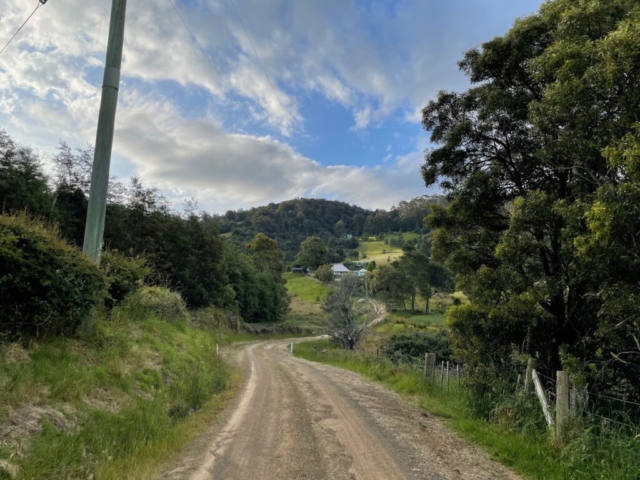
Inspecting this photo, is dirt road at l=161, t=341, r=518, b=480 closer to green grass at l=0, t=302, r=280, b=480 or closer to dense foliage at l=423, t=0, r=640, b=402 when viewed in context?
green grass at l=0, t=302, r=280, b=480

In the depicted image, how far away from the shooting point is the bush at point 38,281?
5953 millimetres

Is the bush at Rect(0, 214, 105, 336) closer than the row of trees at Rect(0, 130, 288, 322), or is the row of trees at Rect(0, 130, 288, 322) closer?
the bush at Rect(0, 214, 105, 336)

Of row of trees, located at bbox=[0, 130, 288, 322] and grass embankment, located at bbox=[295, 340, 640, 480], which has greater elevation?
row of trees, located at bbox=[0, 130, 288, 322]

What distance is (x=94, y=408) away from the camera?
240 inches

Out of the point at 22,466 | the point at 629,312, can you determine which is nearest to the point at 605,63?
the point at 629,312

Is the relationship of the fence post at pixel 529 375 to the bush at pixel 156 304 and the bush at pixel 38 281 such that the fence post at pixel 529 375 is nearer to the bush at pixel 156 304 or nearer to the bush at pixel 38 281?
the bush at pixel 38 281

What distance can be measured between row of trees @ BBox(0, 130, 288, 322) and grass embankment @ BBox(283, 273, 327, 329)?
41.9ft

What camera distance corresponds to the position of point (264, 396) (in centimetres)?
1051

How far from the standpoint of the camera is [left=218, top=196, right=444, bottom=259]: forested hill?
143 metres

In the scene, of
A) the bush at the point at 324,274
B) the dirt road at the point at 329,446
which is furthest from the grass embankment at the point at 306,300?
the dirt road at the point at 329,446

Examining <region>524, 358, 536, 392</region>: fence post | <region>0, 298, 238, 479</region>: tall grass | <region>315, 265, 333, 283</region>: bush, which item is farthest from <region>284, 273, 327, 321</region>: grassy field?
<region>524, 358, 536, 392</region>: fence post

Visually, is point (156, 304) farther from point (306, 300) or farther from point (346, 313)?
point (306, 300)

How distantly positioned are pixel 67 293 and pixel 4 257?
135cm

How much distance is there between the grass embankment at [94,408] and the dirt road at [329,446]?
0.65 m
